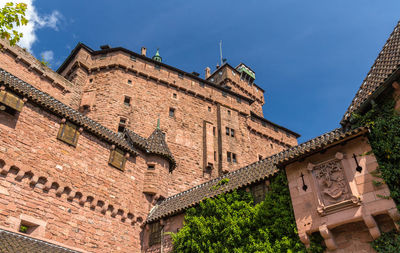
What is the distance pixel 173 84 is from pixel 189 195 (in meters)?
18.5

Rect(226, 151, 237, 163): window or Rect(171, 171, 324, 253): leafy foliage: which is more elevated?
Rect(226, 151, 237, 163): window

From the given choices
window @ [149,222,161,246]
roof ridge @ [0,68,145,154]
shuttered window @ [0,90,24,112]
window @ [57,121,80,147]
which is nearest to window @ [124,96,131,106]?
roof ridge @ [0,68,145,154]

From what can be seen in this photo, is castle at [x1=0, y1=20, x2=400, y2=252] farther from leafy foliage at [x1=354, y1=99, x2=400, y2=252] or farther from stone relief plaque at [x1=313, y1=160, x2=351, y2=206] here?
leafy foliage at [x1=354, y1=99, x2=400, y2=252]

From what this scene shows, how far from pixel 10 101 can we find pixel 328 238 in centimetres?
1337

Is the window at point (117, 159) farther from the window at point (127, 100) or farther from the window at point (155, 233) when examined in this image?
the window at point (127, 100)

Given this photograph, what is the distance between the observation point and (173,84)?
112 ft

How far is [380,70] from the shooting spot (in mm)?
12219

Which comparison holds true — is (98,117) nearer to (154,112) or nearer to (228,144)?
(154,112)

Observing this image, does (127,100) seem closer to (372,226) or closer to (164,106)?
(164,106)

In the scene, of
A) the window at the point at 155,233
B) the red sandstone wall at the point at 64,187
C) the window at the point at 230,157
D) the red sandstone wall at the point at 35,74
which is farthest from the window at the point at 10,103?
the window at the point at 230,157

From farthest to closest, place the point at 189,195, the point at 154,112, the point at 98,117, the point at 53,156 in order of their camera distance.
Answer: the point at 154,112, the point at 98,117, the point at 189,195, the point at 53,156

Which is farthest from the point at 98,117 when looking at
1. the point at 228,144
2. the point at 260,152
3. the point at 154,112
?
the point at 260,152

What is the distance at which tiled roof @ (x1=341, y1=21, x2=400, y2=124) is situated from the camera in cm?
1156

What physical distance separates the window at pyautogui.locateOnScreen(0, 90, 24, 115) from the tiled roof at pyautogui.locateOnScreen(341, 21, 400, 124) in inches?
530
